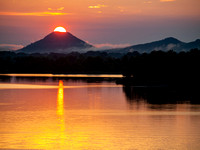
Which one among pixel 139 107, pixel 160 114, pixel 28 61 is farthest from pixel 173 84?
pixel 28 61

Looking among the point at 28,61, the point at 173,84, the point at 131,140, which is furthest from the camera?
the point at 28,61

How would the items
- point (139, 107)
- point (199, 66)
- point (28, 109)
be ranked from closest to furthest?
1. point (28, 109)
2. point (139, 107)
3. point (199, 66)

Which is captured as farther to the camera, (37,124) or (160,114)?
(160,114)

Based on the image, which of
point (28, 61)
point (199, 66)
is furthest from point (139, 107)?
point (28, 61)

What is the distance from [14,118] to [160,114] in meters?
12.3

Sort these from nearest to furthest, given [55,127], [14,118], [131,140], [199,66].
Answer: [131,140], [55,127], [14,118], [199,66]

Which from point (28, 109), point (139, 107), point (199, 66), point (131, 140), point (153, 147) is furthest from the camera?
point (199, 66)

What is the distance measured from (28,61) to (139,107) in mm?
154461

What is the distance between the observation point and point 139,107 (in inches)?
1565

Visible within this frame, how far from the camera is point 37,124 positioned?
27547mm

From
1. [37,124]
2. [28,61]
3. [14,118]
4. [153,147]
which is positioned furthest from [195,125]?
[28,61]

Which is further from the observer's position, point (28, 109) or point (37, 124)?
point (28, 109)

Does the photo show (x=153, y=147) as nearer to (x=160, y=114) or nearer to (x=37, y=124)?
(x=37, y=124)

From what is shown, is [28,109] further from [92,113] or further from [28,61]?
[28,61]
